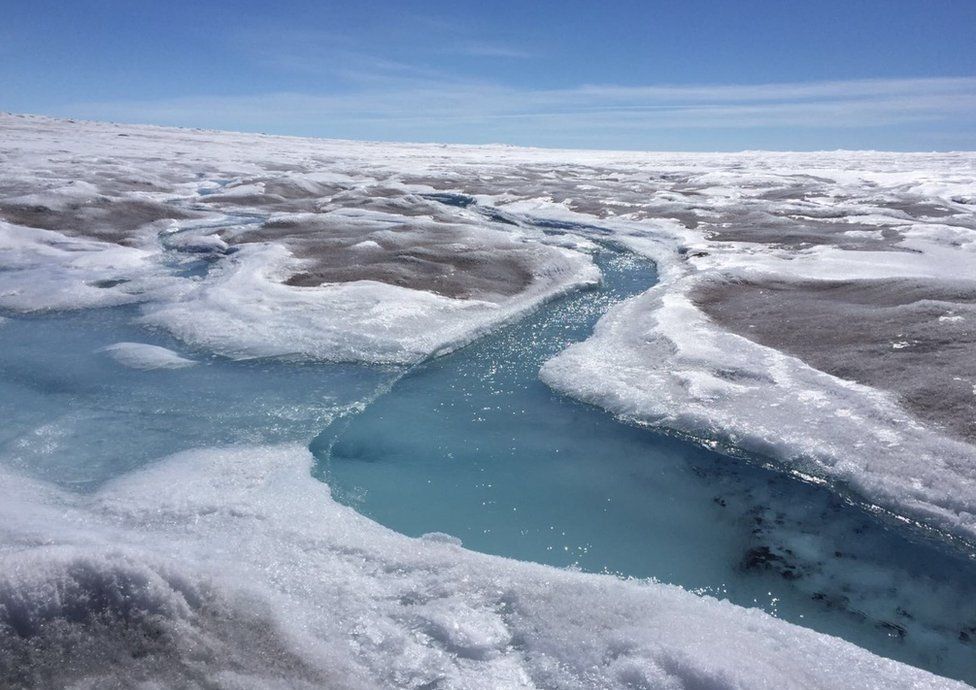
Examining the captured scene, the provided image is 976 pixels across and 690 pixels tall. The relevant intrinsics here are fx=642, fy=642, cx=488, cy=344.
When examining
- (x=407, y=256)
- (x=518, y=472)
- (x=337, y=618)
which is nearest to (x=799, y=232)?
(x=407, y=256)

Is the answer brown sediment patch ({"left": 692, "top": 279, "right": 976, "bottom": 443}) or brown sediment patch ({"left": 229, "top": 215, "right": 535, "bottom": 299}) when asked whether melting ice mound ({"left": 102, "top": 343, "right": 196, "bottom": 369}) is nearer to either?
brown sediment patch ({"left": 229, "top": 215, "right": 535, "bottom": 299})

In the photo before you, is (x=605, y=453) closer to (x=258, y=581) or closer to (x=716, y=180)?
(x=258, y=581)

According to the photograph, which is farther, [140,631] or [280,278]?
[280,278]

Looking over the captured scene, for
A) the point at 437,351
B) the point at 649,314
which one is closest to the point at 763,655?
the point at 437,351

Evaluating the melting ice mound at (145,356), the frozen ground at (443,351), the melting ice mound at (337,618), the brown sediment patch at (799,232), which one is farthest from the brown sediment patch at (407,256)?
the melting ice mound at (337,618)

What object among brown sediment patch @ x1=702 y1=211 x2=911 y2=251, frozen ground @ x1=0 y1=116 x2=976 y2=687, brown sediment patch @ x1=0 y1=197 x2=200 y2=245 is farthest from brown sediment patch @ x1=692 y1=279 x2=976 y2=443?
brown sediment patch @ x1=0 y1=197 x2=200 y2=245

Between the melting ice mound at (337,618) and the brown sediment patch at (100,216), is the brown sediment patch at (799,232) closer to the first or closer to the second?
the melting ice mound at (337,618)

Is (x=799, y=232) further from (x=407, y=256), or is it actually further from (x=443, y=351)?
(x=443, y=351)
